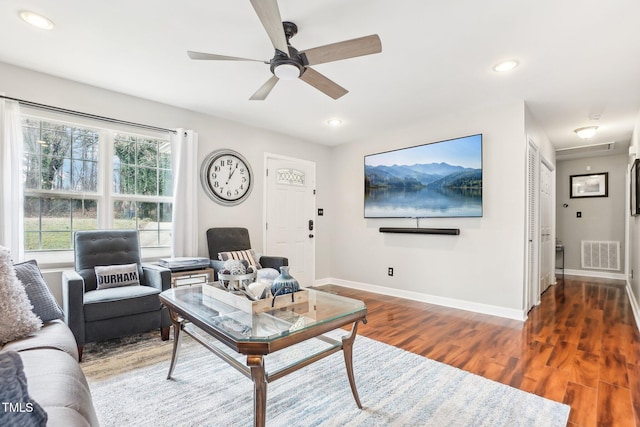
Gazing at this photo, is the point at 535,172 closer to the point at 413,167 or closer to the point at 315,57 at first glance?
the point at 413,167

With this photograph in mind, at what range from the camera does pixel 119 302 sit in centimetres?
245

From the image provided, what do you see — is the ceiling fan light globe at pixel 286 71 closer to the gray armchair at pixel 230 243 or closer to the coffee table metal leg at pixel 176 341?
the coffee table metal leg at pixel 176 341

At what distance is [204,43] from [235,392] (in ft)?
7.98

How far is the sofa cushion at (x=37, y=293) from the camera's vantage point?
1.71 metres

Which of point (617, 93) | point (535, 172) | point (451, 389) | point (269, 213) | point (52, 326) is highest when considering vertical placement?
point (617, 93)

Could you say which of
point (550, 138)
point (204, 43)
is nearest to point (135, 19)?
point (204, 43)

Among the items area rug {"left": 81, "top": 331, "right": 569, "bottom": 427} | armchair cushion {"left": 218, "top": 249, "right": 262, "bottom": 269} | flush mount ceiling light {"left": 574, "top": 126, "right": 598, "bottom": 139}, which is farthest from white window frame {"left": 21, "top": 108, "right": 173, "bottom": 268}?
flush mount ceiling light {"left": 574, "top": 126, "right": 598, "bottom": 139}

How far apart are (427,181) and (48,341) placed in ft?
12.8

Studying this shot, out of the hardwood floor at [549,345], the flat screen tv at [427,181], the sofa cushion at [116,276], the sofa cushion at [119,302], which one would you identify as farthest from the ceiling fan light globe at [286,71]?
the flat screen tv at [427,181]

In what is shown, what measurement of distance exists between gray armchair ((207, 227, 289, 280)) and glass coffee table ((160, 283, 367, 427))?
1528 millimetres

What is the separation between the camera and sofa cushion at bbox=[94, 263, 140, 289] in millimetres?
2742

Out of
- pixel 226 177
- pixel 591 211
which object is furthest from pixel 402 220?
pixel 591 211

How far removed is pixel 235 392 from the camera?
1.92m

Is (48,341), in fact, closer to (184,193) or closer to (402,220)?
(184,193)
